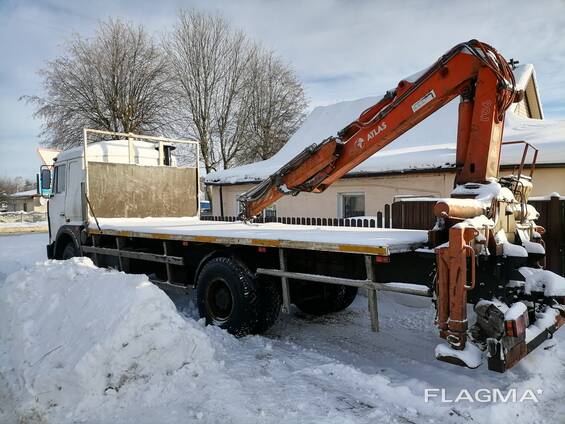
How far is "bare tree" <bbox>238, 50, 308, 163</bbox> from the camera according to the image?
28578mm

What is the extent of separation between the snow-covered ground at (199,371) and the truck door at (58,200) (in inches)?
173

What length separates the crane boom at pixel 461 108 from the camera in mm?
4664

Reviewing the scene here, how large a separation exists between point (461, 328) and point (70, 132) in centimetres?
2581

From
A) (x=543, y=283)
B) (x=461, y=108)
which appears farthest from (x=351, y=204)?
(x=543, y=283)

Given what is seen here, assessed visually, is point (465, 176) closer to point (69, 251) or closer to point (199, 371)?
point (199, 371)

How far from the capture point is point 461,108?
5000mm

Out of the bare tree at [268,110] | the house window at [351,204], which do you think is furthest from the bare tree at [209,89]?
the house window at [351,204]

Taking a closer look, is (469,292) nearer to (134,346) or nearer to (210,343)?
(210,343)

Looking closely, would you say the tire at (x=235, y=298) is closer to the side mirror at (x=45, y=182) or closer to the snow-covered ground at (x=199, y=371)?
the snow-covered ground at (x=199, y=371)

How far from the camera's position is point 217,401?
12.0 feet

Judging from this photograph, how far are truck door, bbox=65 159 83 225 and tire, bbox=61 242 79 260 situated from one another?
52cm

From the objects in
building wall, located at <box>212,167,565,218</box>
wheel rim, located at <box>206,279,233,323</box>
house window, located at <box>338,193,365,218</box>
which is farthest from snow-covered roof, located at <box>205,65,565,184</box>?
wheel rim, located at <box>206,279,233,323</box>

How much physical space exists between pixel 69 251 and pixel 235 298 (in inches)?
223

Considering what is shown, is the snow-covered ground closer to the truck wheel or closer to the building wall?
the truck wheel
